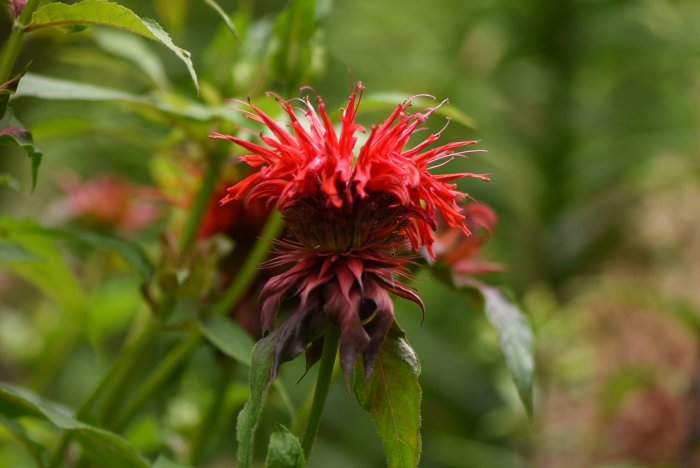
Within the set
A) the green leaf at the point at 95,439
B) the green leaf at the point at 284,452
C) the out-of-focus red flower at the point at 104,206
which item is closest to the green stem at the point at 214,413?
the green leaf at the point at 95,439

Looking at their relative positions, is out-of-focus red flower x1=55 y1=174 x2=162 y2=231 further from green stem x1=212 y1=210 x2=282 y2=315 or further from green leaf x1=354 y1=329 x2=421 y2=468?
green leaf x1=354 y1=329 x2=421 y2=468

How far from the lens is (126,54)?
609 mm

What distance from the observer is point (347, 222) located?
370 millimetres

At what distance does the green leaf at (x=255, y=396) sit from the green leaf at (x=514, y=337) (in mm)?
148

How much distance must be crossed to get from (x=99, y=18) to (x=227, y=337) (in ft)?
0.62

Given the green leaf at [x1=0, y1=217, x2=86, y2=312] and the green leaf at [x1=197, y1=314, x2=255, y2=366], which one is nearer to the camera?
the green leaf at [x1=197, y1=314, x2=255, y2=366]

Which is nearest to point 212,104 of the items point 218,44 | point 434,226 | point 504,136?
point 218,44

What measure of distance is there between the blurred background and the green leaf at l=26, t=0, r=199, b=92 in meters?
0.55

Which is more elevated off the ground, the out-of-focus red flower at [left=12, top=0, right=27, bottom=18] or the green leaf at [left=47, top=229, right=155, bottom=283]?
the out-of-focus red flower at [left=12, top=0, right=27, bottom=18]

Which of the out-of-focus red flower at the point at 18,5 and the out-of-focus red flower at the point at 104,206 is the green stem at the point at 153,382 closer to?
the out-of-focus red flower at the point at 18,5

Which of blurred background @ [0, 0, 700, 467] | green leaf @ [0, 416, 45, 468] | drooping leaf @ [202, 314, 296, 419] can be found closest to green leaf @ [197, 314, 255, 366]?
drooping leaf @ [202, 314, 296, 419]

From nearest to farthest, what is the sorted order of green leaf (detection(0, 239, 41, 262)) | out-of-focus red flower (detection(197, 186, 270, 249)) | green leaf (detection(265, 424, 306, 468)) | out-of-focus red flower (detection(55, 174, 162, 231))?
green leaf (detection(265, 424, 306, 468)), green leaf (detection(0, 239, 41, 262)), out-of-focus red flower (detection(197, 186, 270, 249)), out-of-focus red flower (detection(55, 174, 162, 231))

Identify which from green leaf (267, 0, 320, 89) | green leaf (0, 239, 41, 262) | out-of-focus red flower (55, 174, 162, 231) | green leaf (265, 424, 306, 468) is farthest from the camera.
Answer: out-of-focus red flower (55, 174, 162, 231)

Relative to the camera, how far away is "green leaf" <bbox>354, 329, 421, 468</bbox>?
358 mm
